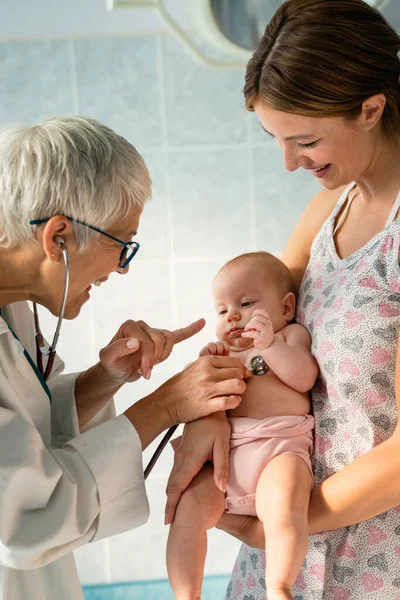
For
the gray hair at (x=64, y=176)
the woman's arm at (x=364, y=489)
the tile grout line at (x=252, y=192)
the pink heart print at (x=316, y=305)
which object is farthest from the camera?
the tile grout line at (x=252, y=192)

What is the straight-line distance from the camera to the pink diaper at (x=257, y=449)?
1.40 meters

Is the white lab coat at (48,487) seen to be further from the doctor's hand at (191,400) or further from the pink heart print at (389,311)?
the pink heart print at (389,311)

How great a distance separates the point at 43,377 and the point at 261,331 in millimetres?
464

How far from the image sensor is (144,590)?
331 centimetres

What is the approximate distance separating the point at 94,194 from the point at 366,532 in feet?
2.61

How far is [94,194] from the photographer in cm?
137

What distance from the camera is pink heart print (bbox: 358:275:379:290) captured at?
1312 millimetres

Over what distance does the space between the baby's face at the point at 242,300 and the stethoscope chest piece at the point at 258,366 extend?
0.07m

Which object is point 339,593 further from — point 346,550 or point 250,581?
point 250,581

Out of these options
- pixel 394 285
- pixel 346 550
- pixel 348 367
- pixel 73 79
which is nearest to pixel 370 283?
pixel 394 285

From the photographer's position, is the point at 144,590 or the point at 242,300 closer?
the point at 242,300

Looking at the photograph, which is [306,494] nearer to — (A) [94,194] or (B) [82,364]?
(A) [94,194]

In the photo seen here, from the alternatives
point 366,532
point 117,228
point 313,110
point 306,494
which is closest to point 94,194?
point 117,228

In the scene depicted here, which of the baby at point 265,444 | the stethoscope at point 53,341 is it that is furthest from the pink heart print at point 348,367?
the stethoscope at point 53,341
